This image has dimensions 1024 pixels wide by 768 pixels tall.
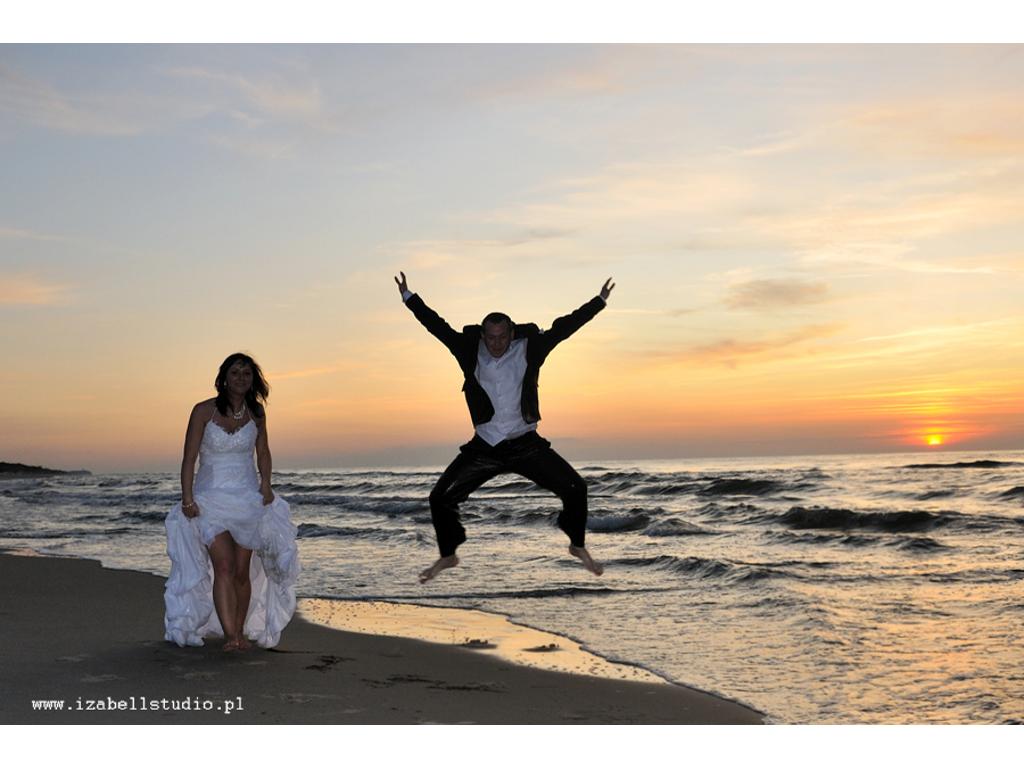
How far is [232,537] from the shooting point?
336 inches

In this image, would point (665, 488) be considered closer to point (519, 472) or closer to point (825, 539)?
point (825, 539)

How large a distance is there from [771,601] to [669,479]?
26.0 m

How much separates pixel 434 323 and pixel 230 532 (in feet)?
8.33

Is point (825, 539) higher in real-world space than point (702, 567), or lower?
lower

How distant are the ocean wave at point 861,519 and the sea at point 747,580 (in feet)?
0.20

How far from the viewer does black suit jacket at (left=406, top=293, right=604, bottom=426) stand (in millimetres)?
7344

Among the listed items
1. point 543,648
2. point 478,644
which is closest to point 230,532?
point 478,644

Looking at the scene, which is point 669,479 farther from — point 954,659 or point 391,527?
point 954,659

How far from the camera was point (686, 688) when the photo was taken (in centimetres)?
789

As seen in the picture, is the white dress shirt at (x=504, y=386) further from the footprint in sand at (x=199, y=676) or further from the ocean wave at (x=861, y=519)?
the ocean wave at (x=861, y=519)

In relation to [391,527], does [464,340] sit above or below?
above

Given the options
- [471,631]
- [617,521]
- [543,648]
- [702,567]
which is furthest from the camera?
[617,521]

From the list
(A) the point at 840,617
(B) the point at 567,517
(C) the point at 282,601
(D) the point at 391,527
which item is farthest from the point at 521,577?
(D) the point at 391,527

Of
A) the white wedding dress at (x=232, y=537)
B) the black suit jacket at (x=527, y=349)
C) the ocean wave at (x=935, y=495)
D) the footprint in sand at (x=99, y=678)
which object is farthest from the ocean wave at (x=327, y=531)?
the ocean wave at (x=935, y=495)
